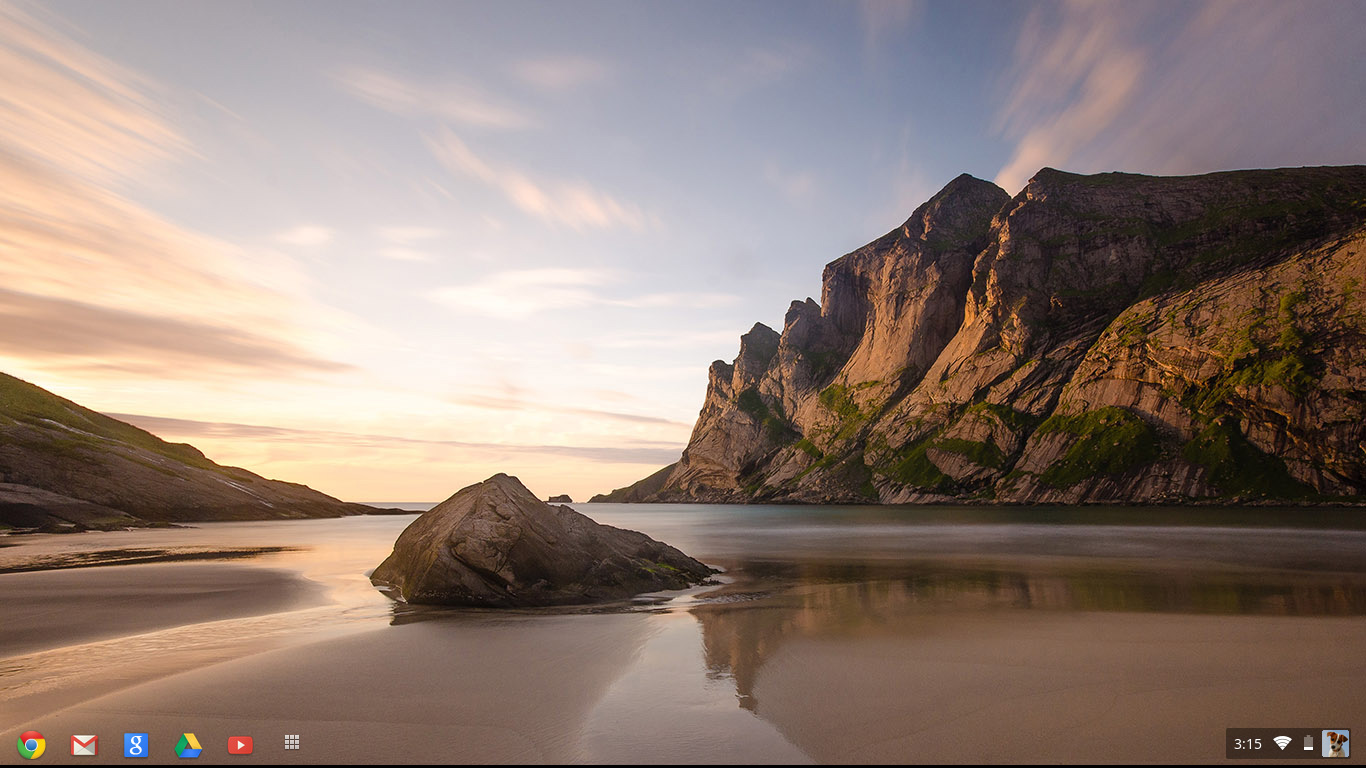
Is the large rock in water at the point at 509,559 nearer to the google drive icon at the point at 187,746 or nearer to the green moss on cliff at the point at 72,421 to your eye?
the google drive icon at the point at 187,746

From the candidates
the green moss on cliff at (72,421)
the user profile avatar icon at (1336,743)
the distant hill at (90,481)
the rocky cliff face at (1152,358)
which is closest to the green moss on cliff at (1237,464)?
the rocky cliff face at (1152,358)

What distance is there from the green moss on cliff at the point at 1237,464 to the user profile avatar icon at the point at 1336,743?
149 meters

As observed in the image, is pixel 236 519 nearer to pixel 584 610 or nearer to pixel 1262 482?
pixel 584 610

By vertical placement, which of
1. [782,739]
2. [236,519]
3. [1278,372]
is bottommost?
[236,519]

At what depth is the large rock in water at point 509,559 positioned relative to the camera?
21.1 meters

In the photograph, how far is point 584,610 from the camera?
20.1m

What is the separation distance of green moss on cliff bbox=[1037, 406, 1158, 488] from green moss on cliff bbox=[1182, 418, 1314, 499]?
8.41 metres

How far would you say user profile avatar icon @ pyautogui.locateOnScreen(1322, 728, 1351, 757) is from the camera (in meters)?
7.74

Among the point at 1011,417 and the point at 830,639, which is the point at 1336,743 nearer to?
the point at 830,639

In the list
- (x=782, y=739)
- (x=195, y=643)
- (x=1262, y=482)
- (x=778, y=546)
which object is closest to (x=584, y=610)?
(x=195, y=643)


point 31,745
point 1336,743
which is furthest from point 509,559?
point 1336,743

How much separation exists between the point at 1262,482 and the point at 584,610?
15281 centimetres

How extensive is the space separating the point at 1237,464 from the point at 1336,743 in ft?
511

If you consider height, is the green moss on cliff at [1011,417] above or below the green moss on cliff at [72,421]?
above
